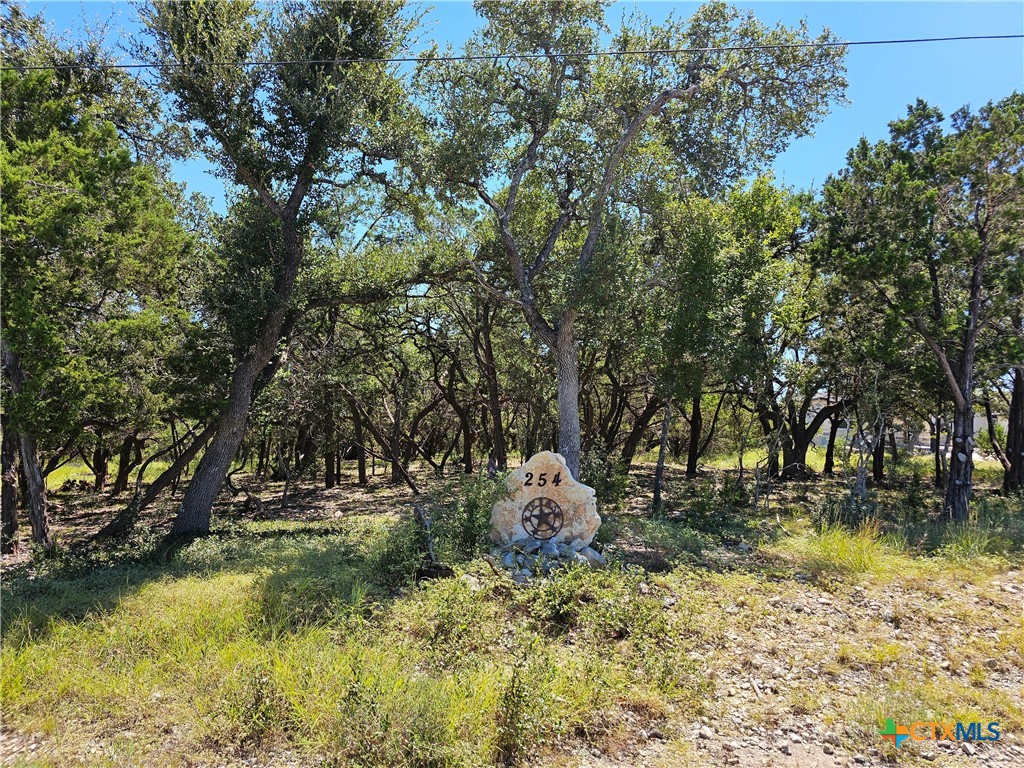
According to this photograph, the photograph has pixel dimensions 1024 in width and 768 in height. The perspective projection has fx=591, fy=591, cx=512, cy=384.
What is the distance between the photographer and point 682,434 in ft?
101

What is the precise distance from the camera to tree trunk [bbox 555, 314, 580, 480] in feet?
38.2

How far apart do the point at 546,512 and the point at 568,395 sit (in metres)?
3.55

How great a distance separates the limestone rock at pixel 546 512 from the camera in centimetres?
869

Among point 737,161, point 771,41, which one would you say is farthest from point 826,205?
point 771,41

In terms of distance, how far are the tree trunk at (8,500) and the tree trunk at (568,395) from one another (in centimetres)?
977

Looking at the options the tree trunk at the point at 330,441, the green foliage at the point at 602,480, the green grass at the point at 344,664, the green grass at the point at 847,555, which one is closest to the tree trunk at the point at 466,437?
the tree trunk at the point at 330,441

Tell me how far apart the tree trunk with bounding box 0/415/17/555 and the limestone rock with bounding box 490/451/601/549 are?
8597mm

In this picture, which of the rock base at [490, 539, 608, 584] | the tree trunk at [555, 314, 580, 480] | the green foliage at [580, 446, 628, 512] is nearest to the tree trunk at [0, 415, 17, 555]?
the rock base at [490, 539, 608, 584]

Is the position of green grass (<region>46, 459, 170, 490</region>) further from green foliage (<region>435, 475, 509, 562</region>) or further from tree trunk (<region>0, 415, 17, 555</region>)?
green foliage (<region>435, 475, 509, 562</region>)

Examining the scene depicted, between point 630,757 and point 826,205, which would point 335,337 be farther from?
point 630,757

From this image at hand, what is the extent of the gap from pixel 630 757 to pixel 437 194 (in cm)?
1051

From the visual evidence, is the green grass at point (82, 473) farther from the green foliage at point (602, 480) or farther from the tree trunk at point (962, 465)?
the tree trunk at point (962, 465)

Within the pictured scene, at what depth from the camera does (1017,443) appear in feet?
54.7

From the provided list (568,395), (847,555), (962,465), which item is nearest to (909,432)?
(962,465)
